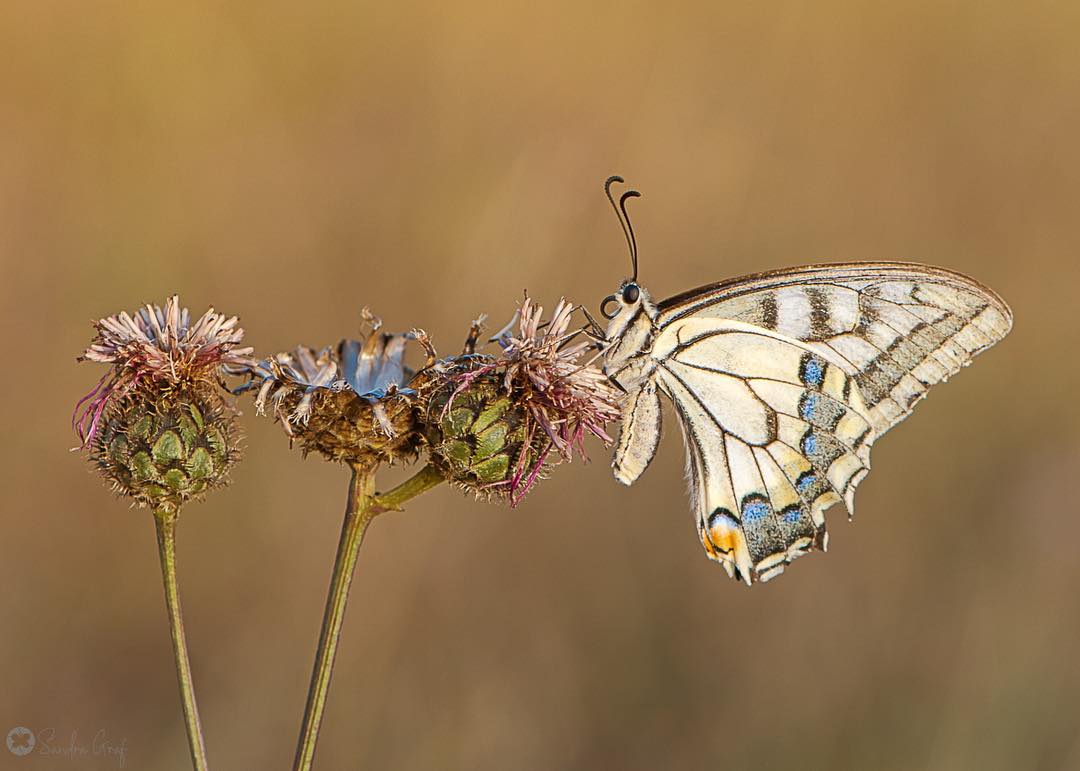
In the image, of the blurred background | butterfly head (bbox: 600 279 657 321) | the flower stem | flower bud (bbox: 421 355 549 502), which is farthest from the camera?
the blurred background

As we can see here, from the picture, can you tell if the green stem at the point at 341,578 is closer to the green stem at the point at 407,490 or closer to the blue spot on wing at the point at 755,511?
the green stem at the point at 407,490

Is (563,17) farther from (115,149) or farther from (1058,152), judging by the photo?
(1058,152)

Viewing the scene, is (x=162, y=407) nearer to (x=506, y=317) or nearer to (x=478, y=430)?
(x=478, y=430)

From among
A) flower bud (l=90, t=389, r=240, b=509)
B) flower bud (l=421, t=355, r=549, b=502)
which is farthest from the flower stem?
flower bud (l=421, t=355, r=549, b=502)

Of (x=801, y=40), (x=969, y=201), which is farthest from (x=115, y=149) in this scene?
(x=969, y=201)
